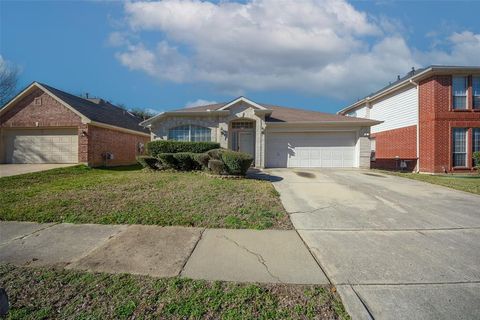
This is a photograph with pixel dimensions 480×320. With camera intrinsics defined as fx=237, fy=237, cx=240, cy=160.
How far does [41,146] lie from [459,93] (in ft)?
83.0

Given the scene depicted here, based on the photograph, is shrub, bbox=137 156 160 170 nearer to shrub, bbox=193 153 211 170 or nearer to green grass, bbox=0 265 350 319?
shrub, bbox=193 153 211 170

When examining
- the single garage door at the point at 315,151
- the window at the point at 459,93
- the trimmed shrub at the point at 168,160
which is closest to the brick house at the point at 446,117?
the window at the point at 459,93

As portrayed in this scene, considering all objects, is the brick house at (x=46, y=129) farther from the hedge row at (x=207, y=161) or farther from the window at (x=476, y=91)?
the window at (x=476, y=91)

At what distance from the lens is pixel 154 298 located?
2.57 m

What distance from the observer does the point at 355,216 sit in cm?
564

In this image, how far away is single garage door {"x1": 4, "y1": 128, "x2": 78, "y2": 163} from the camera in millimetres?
14766

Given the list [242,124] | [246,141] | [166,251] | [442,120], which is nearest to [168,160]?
[246,141]

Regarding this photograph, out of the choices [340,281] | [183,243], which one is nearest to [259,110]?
[183,243]

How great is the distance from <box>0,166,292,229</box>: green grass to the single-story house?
6.53m

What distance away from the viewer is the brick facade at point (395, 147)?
15.4 metres

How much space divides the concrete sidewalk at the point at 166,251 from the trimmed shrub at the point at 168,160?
277 inches

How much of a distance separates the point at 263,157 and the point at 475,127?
12169 mm

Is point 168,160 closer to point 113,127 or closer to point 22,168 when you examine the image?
point 113,127

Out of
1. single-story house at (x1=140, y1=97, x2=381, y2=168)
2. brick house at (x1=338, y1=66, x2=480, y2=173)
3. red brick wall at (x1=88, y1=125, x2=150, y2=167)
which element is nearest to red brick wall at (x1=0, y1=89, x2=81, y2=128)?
red brick wall at (x1=88, y1=125, x2=150, y2=167)
